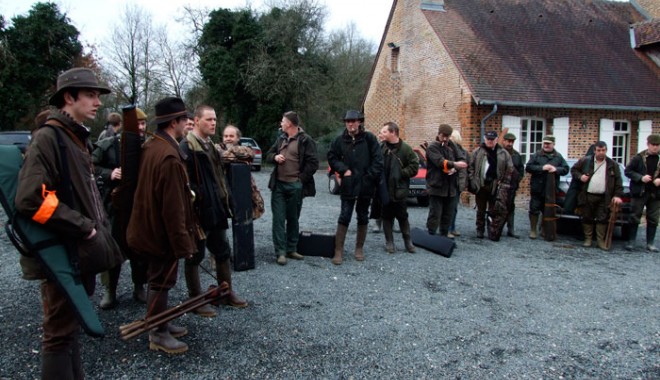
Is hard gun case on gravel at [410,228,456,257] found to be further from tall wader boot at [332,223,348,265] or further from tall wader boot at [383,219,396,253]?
tall wader boot at [332,223,348,265]

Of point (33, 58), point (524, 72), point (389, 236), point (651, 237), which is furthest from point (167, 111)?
point (33, 58)

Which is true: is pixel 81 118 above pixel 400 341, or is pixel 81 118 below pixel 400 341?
above

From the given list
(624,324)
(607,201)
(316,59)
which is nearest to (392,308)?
(624,324)

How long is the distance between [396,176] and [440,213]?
4.64ft

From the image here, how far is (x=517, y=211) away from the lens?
12.6 m

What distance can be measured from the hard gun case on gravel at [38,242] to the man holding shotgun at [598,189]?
303 inches

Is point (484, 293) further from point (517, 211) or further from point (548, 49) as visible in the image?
point (548, 49)

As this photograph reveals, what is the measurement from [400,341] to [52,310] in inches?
99.9

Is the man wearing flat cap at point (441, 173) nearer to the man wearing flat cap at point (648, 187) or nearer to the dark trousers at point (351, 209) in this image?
the dark trousers at point (351, 209)

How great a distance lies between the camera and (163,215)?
3.40 m

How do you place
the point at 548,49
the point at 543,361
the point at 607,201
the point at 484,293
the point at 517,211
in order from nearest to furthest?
the point at 543,361, the point at 484,293, the point at 607,201, the point at 517,211, the point at 548,49

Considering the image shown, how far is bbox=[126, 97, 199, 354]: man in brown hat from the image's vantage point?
11.2ft

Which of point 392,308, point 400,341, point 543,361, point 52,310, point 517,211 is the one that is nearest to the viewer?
point 52,310

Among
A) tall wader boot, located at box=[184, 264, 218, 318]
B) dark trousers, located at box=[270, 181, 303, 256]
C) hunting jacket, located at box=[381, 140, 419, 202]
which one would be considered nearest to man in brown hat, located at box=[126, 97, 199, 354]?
tall wader boot, located at box=[184, 264, 218, 318]
